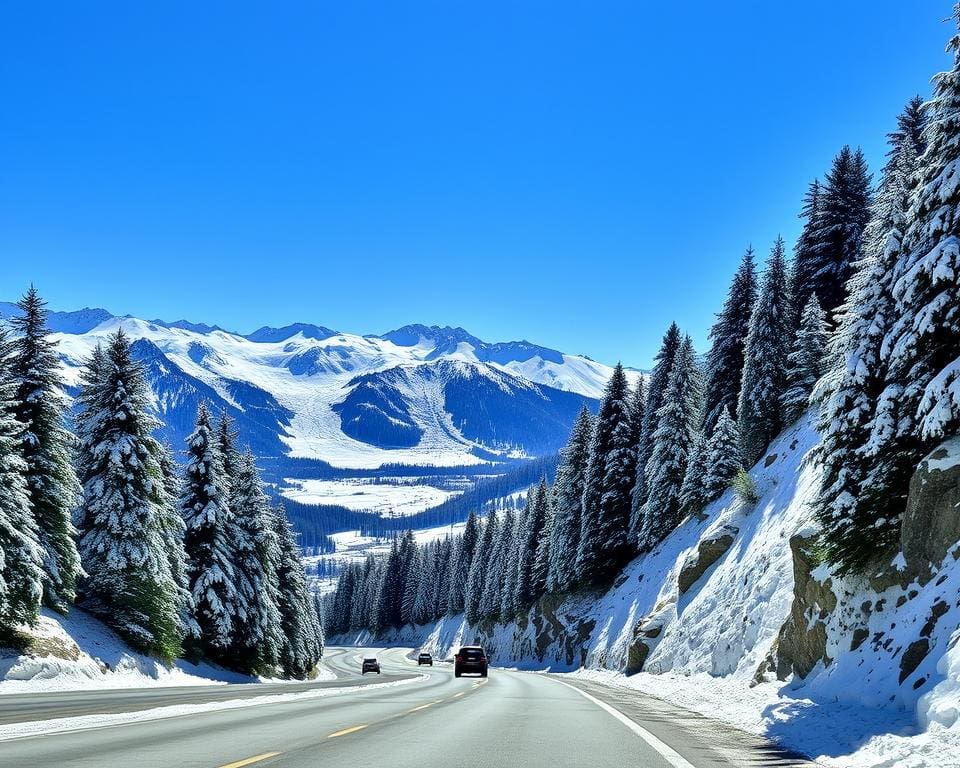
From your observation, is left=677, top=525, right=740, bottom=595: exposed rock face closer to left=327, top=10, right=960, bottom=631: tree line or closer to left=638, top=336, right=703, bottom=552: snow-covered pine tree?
left=327, top=10, right=960, bottom=631: tree line

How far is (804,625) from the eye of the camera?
17.0m

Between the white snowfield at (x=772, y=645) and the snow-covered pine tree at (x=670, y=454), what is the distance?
2084 millimetres

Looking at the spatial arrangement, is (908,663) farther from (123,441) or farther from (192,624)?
(192,624)

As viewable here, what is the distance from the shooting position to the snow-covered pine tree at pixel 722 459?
3953cm

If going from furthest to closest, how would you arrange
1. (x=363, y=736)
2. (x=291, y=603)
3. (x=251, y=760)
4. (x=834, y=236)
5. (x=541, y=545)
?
(x=541, y=545) → (x=291, y=603) → (x=834, y=236) → (x=363, y=736) → (x=251, y=760)

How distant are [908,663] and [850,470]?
537 cm

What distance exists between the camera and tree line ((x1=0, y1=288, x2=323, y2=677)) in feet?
84.4

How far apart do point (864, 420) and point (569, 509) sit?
42.0 metres

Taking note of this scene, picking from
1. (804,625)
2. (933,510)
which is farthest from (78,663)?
(933,510)

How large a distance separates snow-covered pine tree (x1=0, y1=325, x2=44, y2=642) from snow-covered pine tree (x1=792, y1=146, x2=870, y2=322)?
41.5 metres

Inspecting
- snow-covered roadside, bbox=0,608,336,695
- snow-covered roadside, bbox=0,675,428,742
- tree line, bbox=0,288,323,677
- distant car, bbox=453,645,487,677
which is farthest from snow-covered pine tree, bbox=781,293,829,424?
snow-covered roadside, bbox=0,608,336,695

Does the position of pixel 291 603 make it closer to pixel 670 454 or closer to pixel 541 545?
pixel 541 545

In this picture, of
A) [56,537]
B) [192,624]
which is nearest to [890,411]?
[56,537]

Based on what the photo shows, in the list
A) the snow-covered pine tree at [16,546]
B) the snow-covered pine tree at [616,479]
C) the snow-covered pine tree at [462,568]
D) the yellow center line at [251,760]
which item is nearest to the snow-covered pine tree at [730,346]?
the snow-covered pine tree at [616,479]
